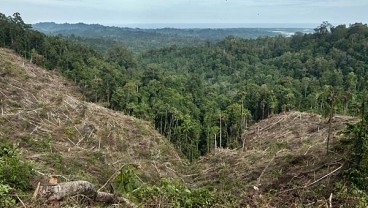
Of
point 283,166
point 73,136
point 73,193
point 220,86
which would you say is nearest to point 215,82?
point 220,86

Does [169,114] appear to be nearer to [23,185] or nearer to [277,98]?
[277,98]

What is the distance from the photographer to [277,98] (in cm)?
3091

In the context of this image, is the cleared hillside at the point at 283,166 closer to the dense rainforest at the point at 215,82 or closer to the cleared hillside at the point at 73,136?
the dense rainforest at the point at 215,82

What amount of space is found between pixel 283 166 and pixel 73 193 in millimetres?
7901

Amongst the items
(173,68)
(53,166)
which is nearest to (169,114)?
(53,166)

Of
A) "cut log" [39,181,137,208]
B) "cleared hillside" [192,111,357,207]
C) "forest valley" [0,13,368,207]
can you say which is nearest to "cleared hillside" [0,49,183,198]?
"cleared hillside" [192,111,357,207]

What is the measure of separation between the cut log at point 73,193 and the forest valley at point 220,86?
4964 mm

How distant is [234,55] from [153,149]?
4576cm

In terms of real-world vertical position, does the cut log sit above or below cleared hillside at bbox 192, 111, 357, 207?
above

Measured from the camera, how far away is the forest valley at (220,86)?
26250mm

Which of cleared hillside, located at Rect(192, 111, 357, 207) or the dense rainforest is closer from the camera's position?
cleared hillside, located at Rect(192, 111, 357, 207)

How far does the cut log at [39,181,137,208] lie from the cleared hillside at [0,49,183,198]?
199 inches

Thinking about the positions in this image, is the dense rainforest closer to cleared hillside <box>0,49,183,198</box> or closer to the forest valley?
the forest valley

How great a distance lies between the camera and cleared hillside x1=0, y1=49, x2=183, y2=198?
43.9 ft
